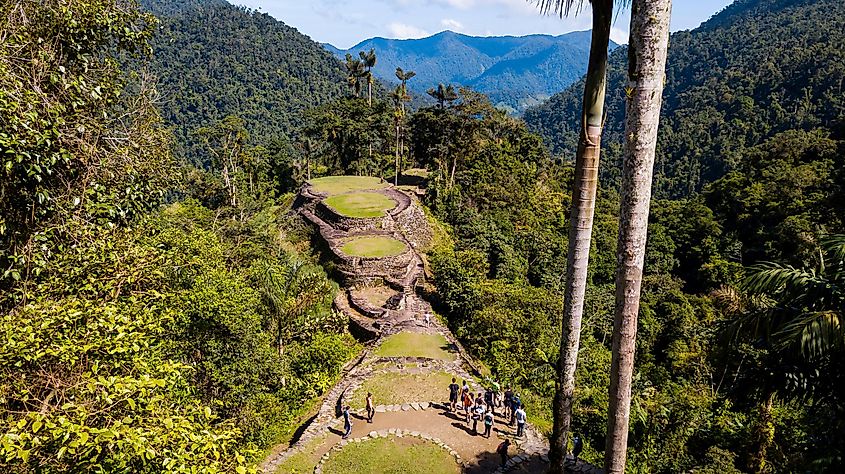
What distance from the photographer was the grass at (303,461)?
35.9ft

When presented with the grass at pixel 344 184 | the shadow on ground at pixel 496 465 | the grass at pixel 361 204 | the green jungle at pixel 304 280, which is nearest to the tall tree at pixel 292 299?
the green jungle at pixel 304 280

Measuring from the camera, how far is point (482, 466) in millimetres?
11078

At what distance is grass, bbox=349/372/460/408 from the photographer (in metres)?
14.3

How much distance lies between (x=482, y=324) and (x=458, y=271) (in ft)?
12.2

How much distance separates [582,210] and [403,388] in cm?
1088

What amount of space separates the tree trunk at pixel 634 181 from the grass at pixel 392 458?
7.20m

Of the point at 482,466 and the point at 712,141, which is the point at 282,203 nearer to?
the point at 482,466

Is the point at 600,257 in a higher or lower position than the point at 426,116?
lower

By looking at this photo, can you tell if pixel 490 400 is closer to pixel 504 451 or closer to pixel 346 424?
pixel 504 451

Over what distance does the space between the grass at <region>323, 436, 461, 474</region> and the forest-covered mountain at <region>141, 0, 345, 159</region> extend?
2753 inches

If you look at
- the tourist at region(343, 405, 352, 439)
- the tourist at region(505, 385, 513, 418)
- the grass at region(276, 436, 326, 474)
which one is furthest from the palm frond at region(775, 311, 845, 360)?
the tourist at region(343, 405, 352, 439)

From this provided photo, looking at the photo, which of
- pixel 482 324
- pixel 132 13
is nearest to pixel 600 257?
pixel 482 324

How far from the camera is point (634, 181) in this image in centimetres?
428

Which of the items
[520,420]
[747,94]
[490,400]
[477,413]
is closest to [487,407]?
[490,400]
